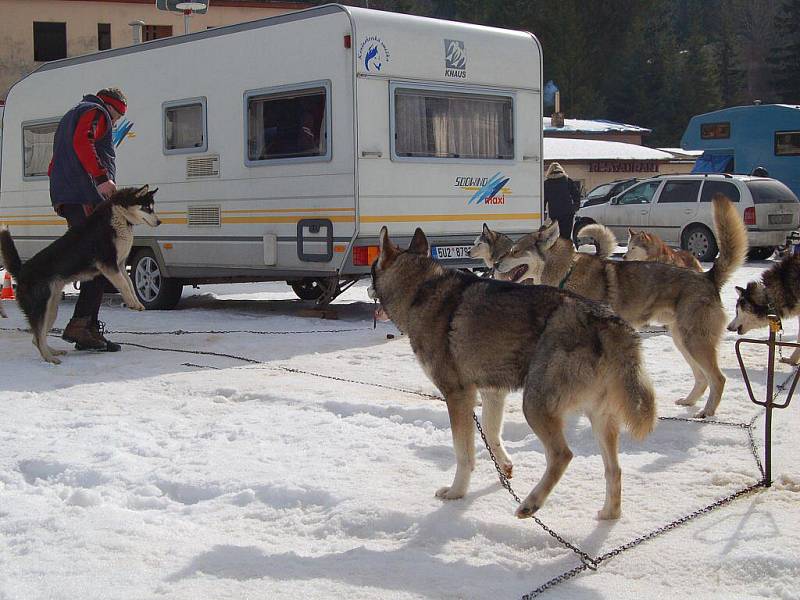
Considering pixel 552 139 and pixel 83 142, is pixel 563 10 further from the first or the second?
pixel 83 142

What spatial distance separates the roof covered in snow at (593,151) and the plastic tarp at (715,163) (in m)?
6.90

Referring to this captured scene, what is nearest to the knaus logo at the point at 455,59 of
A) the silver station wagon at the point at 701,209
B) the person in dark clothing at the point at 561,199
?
the person in dark clothing at the point at 561,199

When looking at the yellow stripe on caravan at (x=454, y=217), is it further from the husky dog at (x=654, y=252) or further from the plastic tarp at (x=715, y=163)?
the plastic tarp at (x=715, y=163)

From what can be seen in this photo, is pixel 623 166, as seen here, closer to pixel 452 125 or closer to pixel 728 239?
pixel 452 125

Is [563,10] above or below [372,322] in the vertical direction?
above

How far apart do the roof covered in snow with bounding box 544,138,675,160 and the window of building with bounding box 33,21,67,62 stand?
17.3 metres

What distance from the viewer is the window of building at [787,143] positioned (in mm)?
23391

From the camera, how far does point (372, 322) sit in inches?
411

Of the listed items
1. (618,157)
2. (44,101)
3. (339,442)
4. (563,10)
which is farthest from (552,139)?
(339,442)

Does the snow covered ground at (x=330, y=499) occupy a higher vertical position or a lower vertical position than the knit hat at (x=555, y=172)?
lower

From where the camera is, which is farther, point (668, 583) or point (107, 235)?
point (107, 235)

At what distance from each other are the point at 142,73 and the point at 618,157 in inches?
985

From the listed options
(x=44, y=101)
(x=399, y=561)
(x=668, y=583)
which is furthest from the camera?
(x=44, y=101)

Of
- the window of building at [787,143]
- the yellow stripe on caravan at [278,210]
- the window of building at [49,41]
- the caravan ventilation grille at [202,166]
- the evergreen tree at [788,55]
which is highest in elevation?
the evergreen tree at [788,55]
